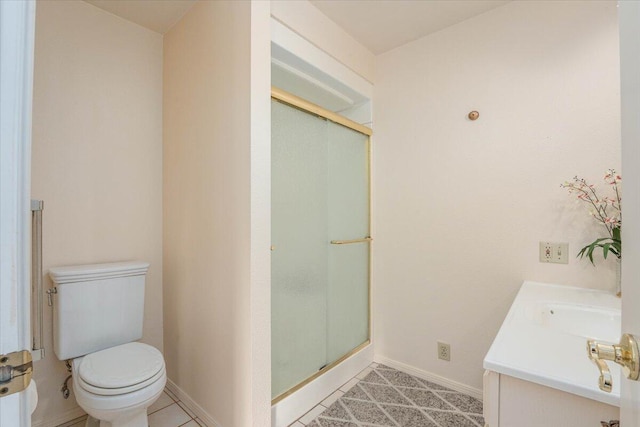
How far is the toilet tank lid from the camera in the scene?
1531 millimetres

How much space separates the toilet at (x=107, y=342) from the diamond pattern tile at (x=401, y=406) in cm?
94

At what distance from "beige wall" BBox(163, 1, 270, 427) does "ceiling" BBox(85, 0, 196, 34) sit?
0.08 m

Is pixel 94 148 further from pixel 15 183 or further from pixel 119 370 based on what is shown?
pixel 15 183

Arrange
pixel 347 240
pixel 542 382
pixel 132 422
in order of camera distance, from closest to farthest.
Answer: pixel 542 382 → pixel 132 422 → pixel 347 240

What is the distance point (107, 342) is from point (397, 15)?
2.68m

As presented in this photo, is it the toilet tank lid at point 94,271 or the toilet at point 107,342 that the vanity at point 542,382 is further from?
the toilet tank lid at point 94,271

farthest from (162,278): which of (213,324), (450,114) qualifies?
(450,114)

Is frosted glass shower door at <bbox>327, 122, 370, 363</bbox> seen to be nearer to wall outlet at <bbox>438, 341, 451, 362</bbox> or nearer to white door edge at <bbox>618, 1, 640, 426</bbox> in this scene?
wall outlet at <bbox>438, 341, 451, 362</bbox>

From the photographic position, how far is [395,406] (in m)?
1.82

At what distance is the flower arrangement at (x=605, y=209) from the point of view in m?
1.42

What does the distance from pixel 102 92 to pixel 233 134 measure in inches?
41.3

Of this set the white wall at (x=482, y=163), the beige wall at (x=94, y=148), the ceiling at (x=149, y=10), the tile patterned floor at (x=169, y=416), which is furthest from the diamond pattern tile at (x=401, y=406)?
the ceiling at (x=149, y=10)

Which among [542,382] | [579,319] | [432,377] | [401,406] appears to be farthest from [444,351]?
[542,382]

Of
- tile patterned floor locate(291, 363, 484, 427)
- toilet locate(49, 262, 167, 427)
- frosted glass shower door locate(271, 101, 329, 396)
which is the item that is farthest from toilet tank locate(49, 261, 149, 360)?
tile patterned floor locate(291, 363, 484, 427)
